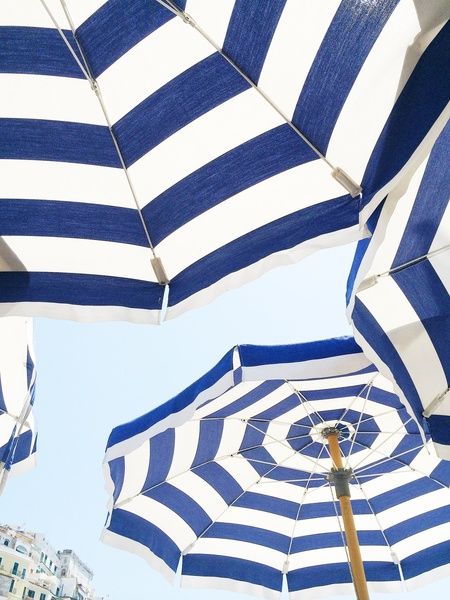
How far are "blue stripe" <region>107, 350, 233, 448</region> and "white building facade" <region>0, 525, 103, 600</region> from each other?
4355 cm

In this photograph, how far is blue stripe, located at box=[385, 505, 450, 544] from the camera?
497 cm

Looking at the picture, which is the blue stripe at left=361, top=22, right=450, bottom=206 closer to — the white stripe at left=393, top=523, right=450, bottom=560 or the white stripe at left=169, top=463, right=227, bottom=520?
the white stripe at left=169, top=463, right=227, bottom=520

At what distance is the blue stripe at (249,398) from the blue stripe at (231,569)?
1.55m

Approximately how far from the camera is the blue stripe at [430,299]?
281 cm

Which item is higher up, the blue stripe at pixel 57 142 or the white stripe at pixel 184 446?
the blue stripe at pixel 57 142

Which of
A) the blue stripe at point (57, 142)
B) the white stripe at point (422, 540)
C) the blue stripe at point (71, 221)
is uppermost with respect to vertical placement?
the blue stripe at point (57, 142)

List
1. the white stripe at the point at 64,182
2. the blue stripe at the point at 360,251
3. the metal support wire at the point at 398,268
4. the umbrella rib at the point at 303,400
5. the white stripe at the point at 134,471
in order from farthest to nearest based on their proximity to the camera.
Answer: the umbrella rib at the point at 303,400 → the white stripe at the point at 134,471 → the metal support wire at the point at 398,268 → the white stripe at the point at 64,182 → the blue stripe at the point at 360,251

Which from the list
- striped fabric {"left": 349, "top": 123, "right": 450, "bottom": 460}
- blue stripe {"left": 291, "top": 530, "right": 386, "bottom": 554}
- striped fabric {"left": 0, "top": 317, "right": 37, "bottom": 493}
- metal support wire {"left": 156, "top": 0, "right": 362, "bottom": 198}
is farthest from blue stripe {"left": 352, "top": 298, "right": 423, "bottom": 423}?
blue stripe {"left": 291, "top": 530, "right": 386, "bottom": 554}

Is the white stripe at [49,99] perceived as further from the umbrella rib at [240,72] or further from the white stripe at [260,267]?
the white stripe at [260,267]

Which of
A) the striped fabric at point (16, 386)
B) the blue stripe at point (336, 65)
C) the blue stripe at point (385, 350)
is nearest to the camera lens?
the blue stripe at point (336, 65)

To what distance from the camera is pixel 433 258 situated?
281 centimetres

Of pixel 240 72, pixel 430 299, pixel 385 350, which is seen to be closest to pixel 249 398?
pixel 385 350

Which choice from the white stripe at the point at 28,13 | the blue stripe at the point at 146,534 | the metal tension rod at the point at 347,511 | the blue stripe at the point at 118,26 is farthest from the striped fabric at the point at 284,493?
the white stripe at the point at 28,13

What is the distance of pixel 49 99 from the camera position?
2150mm
